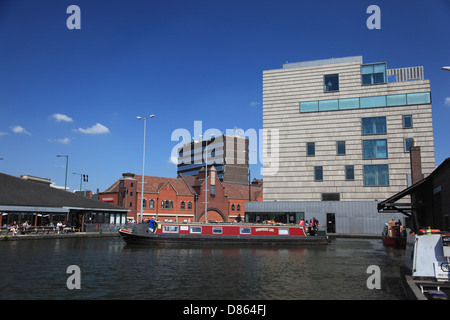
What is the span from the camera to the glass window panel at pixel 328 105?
169 feet

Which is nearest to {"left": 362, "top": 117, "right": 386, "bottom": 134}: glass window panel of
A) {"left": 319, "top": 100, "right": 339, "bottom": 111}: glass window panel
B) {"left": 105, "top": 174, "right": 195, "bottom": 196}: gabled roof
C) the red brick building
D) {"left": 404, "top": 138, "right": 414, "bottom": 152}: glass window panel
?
{"left": 404, "top": 138, "right": 414, "bottom": 152}: glass window panel

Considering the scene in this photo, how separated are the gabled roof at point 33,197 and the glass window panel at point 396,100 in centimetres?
3952

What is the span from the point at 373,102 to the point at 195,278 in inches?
1667

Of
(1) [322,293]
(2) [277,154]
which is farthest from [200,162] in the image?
(1) [322,293]

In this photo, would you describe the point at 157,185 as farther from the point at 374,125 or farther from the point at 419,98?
the point at 419,98

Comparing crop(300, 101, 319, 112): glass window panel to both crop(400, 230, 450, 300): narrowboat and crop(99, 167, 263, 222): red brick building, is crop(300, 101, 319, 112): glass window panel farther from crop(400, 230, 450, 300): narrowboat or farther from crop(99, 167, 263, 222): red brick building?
crop(400, 230, 450, 300): narrowboat

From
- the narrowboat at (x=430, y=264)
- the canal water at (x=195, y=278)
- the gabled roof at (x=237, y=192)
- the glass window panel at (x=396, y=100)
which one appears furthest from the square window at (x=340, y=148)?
the narrowboat at (x=430, y=264)

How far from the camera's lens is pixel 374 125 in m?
49.7

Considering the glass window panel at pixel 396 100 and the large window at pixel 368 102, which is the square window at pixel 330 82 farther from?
the glass window panel at pixel 396 100

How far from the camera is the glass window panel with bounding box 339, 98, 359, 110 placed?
50.5 metres

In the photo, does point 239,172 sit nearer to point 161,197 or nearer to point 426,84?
point 161,197

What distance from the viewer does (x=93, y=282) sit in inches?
567

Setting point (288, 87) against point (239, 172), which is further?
point (239, 172)
